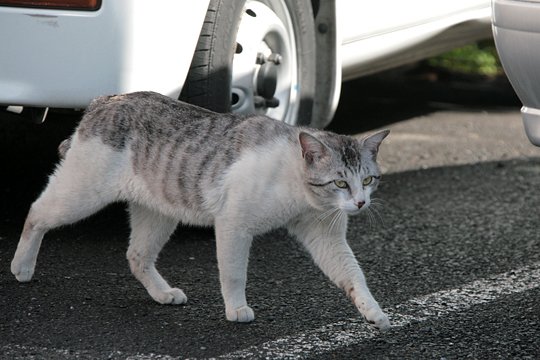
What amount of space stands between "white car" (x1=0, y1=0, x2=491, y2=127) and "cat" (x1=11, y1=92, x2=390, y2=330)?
18 cm

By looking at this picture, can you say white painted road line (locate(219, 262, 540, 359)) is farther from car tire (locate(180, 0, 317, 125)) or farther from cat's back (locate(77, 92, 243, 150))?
car tire (locate(180, 0, 317, 125))

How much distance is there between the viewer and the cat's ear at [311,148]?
3.76 meters

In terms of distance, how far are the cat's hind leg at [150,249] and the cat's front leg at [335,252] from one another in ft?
1.70

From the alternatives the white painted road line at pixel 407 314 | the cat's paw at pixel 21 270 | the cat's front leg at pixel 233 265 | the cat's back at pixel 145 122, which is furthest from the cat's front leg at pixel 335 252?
the cat's paw at pixel 21 270

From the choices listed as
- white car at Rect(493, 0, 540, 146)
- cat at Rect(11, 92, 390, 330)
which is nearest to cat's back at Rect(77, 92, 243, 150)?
cat at Rect(11, 92, 390, 330)

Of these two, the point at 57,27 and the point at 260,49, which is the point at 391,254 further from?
the point at 57,27

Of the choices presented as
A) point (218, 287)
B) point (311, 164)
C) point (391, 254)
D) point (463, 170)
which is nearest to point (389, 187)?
point (463, 170)

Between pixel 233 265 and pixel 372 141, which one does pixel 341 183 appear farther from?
pixel 233 265

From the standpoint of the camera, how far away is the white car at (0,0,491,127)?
166 inches

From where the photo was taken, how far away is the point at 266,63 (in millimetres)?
5113

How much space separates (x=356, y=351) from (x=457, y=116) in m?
4.73

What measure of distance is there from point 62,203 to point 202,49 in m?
→ 0.98

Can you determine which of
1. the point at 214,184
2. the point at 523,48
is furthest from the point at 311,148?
the point at 523,48

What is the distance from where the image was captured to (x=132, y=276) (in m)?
4.49
